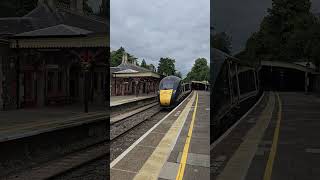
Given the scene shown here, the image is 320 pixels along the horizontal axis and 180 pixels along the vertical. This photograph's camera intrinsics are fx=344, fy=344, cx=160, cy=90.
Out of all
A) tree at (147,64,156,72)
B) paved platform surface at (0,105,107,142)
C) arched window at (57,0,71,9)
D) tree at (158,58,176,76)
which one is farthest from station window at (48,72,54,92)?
tree at (158,58,176,76)

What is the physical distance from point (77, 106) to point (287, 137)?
1511 mm

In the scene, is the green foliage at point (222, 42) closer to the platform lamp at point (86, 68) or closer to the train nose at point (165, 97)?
the train nose at point (165, 97)

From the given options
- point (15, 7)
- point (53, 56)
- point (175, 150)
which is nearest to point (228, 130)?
point (175, 150)

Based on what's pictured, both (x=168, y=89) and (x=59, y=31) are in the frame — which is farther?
(x=59, y=31)

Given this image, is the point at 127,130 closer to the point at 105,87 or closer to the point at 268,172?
the point at 105,87

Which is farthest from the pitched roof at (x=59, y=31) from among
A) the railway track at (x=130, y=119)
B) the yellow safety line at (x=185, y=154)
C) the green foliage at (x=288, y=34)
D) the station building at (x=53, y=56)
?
the green foliage at (x=288, y=34)

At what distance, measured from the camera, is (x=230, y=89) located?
1871 mm

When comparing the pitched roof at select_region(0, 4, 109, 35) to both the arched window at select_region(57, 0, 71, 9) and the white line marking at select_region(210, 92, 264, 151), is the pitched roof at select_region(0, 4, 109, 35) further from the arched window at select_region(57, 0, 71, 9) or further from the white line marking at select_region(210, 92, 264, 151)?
the white line marking at select_region(210, 92, 264, 151)

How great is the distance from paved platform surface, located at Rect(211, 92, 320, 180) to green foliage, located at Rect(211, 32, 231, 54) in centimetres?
44

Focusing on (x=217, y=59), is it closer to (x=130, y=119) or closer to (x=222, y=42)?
(x=222, y=42)

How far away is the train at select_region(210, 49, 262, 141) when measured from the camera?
1757 mm

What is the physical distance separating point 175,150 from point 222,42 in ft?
2.20

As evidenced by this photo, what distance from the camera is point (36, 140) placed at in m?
2.75

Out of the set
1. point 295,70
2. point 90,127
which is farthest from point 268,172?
point 90,127
